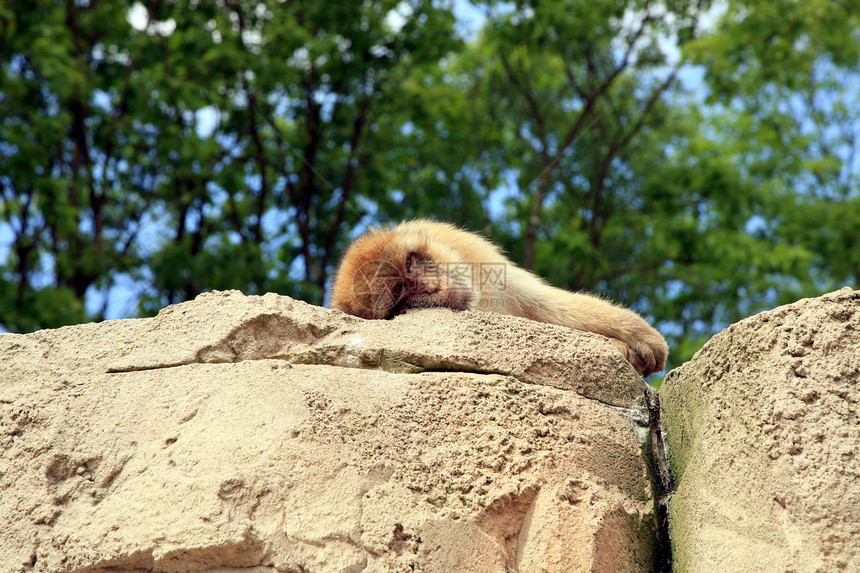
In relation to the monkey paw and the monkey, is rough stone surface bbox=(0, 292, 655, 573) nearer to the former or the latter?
the monkey

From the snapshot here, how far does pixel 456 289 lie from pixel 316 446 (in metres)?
1.34

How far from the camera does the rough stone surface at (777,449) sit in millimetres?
2365

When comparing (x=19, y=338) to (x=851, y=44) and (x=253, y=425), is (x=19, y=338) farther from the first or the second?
(x=851, y=44)

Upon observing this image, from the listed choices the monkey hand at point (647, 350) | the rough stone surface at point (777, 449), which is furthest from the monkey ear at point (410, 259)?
the rough stone surface at point (777, 449)

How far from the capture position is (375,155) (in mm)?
11734

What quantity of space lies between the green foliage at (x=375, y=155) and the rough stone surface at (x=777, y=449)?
6.13m

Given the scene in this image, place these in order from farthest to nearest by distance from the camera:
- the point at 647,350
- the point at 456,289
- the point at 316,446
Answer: the point at 647,350, the point at 456,289, the point at 316,446

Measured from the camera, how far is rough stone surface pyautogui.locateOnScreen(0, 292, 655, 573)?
2.51m

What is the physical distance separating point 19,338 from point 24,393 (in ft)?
1.15

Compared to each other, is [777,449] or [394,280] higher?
[394,280]

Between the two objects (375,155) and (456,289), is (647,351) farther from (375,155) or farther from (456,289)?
(375,155)

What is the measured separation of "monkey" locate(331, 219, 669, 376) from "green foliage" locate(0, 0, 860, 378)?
177 inches

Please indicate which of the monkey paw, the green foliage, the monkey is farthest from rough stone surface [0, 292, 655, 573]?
the green foliage

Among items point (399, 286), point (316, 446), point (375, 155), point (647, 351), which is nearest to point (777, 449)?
point (316, 446)
